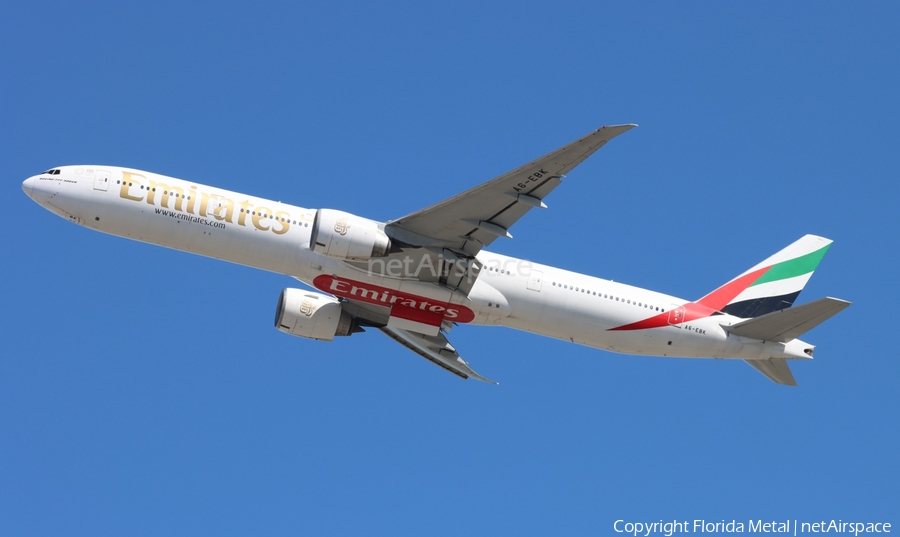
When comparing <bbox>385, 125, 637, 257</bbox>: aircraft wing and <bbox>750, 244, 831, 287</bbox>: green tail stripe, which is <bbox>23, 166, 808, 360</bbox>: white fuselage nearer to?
<bbox>385, 125, 637, 257</bbox>: aircraft wing

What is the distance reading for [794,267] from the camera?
138 ft

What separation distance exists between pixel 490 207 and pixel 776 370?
14111 millimetres

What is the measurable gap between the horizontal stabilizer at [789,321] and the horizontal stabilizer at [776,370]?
998mm

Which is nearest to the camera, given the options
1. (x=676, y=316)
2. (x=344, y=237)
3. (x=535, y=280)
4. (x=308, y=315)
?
(x=344, y=237)

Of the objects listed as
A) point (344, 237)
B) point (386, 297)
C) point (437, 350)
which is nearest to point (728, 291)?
point (437, 350)

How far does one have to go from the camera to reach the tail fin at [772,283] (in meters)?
40.4

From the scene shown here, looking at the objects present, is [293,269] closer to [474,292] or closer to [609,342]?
[474,292]

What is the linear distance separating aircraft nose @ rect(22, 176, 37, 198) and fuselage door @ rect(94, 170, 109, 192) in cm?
229

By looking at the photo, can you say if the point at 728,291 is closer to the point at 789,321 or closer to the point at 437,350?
the point at 789,321

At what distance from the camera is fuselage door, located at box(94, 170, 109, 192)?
34812 mm

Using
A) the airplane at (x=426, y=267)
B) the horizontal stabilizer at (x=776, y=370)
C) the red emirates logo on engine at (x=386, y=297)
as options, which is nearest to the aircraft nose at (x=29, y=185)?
the airplane at (x=426, y=267)

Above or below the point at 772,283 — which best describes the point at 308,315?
below

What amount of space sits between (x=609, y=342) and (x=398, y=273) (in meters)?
8.70

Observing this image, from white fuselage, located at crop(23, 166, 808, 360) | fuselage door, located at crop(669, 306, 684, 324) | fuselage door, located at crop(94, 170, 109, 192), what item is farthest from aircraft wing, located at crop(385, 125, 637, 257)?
fuselage door, located at crop(94, 170, 109, 192)
